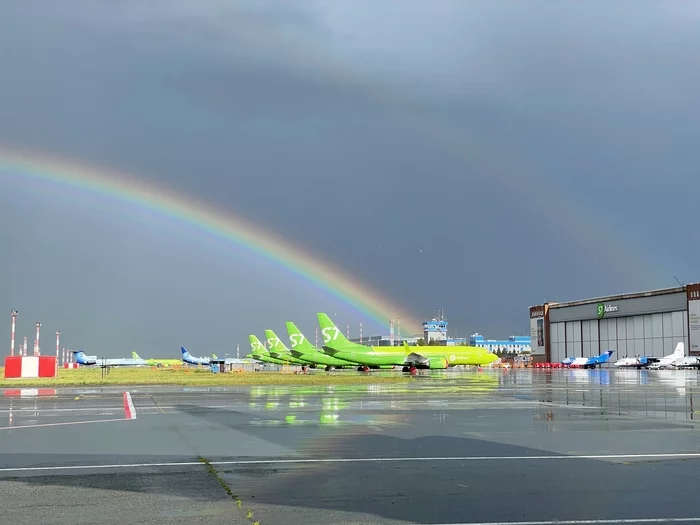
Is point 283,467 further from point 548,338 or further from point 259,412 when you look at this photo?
point 548,338

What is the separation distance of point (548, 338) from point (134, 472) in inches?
6287

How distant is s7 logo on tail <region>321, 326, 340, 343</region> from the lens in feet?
333

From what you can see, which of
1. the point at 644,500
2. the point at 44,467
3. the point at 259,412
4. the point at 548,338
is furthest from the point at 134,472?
the point at 548,338

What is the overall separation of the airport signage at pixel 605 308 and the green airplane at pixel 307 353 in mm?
63992

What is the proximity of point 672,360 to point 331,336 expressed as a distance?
2374 inches

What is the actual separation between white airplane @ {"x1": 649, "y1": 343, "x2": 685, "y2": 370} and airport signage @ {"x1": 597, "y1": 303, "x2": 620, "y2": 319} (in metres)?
23.0

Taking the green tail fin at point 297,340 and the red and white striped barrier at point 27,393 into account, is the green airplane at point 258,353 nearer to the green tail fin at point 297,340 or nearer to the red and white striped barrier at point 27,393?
the green tail fin at point 297,340

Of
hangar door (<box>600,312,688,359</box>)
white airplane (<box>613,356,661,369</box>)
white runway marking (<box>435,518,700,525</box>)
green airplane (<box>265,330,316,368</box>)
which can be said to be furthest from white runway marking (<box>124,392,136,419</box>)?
hangar door (<box>600,312,688,359</box>)

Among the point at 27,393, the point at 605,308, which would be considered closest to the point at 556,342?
the point at 605,308

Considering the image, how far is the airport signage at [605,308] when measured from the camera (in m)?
144

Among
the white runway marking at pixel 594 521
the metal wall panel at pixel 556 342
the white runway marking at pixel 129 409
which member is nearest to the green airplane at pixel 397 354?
the metal wall panel at pixel 556 342

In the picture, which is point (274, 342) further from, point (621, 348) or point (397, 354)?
point (621, 348)

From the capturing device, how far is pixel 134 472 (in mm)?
13578

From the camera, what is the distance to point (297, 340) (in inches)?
4560
